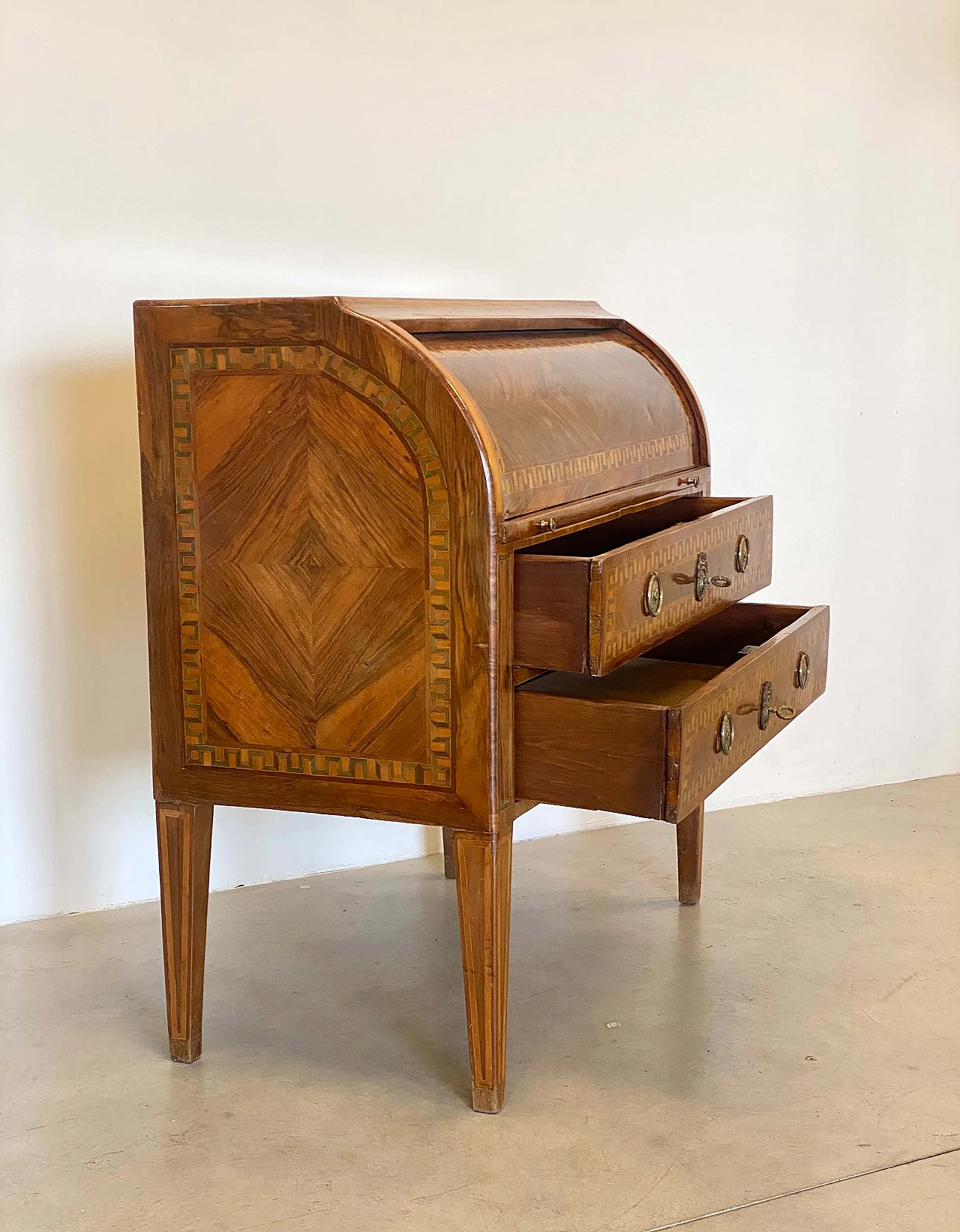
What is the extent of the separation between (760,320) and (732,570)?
3.80ft

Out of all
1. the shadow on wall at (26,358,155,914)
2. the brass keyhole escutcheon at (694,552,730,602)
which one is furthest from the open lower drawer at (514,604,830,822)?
the shadow on wall at (26,358,155,914)

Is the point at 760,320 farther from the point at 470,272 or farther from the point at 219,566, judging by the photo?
the point at 219,566

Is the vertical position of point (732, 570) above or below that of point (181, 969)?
above

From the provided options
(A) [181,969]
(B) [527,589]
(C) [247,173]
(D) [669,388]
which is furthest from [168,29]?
(A) [181,969]

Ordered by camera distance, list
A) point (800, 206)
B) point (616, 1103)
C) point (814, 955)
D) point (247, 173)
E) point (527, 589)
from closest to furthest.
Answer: point (527, 589)
point (616, 1103)
point (814, 955)
point (247, 173)
point (800, 206)

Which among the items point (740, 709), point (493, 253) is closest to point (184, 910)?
point (740, 709)

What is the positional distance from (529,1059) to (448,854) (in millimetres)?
767

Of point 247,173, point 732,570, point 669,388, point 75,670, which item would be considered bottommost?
point 75,670

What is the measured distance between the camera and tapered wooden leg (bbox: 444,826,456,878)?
2.81 metres

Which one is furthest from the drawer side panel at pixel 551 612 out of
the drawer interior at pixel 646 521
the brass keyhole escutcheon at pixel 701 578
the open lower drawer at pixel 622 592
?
the drawer interior at pixel 646 521

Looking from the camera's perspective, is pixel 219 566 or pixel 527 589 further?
→ pixel 219 566

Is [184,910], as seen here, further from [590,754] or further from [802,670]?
[802,670]

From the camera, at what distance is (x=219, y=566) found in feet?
6.43

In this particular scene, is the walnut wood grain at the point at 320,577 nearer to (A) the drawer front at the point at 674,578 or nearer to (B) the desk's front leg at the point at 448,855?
(A) the drawer front at the point at 674,578
